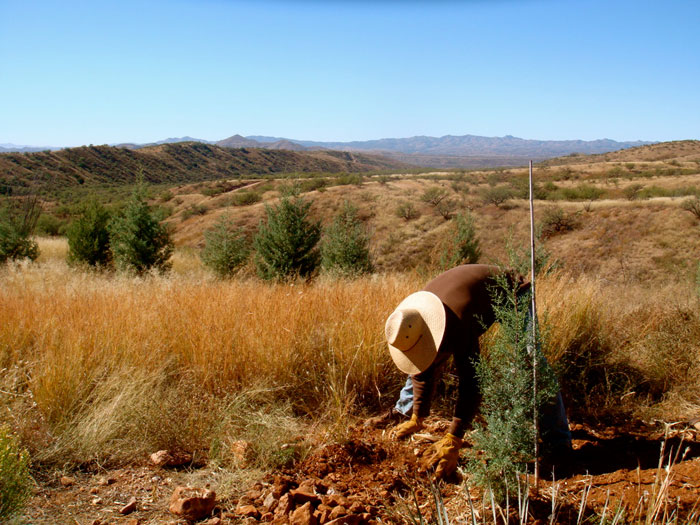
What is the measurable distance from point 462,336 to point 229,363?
1.73 metres

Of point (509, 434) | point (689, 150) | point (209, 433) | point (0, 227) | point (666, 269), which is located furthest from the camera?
point (689, 150)

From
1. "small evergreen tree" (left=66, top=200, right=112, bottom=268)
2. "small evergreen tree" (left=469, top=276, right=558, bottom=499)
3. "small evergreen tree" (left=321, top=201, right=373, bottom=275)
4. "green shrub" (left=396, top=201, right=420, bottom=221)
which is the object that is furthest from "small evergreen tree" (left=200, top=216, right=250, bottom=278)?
"green shrub" (left=396, top=201, right=420, bottom=221)

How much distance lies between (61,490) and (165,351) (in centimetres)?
126

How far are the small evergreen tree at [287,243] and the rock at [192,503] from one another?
27.2ft

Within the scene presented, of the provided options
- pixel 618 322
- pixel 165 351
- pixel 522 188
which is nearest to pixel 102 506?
pixel 165 351

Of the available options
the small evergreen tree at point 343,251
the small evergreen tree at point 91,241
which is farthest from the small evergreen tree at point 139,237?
the small evergreen tree at point 343,251

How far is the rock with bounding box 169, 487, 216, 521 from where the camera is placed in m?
2.10

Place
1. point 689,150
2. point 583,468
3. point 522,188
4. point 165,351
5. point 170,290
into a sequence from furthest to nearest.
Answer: point 689,150
point 522,188
point 170,290
point 165,351
point 583,468

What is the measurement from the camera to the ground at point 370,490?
210cm

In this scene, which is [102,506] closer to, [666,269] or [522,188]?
[666,269]

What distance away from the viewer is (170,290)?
15.4ft

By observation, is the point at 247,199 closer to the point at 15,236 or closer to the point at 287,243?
the point at 15,236

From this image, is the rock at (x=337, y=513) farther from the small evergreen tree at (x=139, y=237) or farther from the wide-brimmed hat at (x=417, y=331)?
the small evergreen tree at (x=139, y=237)

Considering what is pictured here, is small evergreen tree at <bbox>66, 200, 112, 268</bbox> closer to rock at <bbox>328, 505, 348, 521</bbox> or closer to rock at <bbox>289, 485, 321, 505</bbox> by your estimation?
rock at <bbox>289, 485, 321, 505</bbox>
